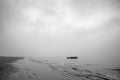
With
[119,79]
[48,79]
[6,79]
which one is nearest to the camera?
[6,79]

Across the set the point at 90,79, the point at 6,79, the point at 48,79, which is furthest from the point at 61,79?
the point at 6,79

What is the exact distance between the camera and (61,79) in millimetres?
12297

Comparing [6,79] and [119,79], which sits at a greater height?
[6,79]

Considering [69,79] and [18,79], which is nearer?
[18,79]

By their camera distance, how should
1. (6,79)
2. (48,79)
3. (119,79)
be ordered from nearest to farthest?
(6,79) < (48,79) < (119,79)

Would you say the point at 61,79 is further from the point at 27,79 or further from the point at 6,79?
the point at 6,79

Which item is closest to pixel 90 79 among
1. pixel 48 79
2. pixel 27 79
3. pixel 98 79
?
pixel 98 79

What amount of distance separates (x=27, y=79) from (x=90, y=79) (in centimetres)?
1162

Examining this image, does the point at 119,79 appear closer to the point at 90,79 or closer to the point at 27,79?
the point at 90,79

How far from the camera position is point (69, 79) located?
1238cm

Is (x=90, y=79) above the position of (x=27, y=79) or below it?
below

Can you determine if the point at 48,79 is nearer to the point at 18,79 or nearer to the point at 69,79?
the point at 69,79

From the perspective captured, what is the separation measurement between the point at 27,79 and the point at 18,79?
1594 mm

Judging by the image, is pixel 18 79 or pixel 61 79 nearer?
pixel 18 79
